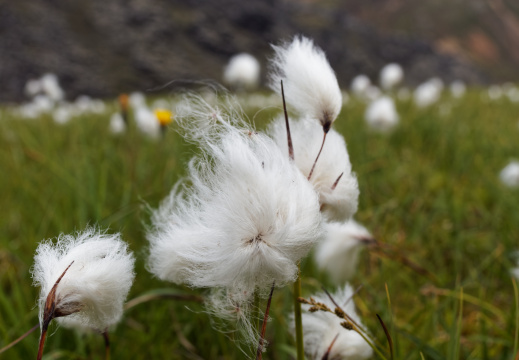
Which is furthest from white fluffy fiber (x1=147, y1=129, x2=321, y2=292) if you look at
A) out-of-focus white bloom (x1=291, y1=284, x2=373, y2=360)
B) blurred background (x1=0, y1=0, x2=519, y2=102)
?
blurred background (x1=0, y1=0, x2=519, y2=102)

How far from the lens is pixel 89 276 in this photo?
670 millimetres

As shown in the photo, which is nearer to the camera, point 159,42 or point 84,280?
point 84,280

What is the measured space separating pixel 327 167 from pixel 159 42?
5443cm

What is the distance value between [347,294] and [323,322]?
A: 0.40 feet

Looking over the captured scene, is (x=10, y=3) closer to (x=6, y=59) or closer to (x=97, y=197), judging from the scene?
(x=6, y=59)

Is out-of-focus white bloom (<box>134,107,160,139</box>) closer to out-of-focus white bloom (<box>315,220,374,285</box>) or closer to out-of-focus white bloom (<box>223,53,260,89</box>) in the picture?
out-of-focus white bloom (<box>223,53,260,89</box>)

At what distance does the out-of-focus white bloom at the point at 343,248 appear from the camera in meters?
1.45

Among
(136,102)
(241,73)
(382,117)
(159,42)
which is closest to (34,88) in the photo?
(136,102)

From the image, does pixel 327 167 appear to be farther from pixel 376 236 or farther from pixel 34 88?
pixel 34 88

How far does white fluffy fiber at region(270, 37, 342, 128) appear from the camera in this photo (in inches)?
30.4

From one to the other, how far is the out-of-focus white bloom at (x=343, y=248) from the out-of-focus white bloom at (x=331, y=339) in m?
0.45

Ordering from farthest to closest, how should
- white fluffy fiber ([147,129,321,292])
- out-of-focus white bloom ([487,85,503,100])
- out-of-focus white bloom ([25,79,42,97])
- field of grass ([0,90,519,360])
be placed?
out-of-focus white bloom ([487,85,503,100]) < out-of-focus white bloom ([25,79,42,97]) < field of grass ([0,90,519,360]) < white fluffy fiber ([147,129,321,292])

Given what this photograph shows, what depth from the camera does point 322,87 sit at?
77 cm

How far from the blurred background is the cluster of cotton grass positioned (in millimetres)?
26954
